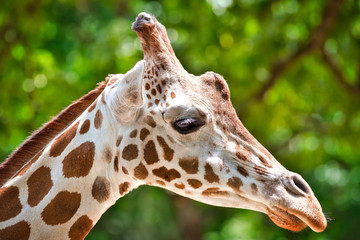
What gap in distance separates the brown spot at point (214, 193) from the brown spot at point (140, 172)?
1.31 feet

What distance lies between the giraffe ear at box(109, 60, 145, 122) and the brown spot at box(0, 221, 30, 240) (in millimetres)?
941

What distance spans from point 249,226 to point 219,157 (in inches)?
776

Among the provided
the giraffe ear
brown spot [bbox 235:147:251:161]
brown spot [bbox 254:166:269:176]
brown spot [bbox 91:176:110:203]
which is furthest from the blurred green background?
brown spot [bbox 254:166:269:176]

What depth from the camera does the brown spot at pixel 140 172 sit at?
397cm

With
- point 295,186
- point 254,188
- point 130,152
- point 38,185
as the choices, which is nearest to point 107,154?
point 130,152

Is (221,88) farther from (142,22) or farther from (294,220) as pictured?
(294,220)

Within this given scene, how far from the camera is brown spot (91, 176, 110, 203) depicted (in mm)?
4000

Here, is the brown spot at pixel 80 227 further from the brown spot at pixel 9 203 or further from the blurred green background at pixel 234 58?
the blurred green background at pixel 234 58

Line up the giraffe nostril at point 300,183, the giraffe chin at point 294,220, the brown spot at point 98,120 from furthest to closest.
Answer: the brown spot at point 98,120, the giraffe nostril at point 300,183, the giraffe chin at point 294,220

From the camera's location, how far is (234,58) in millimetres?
13773

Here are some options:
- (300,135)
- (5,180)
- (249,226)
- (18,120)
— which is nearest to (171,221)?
(249,226)

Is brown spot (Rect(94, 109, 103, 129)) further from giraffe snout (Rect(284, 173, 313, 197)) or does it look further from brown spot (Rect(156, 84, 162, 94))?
giraffe snout (Rect(284, 173, 313, 197))

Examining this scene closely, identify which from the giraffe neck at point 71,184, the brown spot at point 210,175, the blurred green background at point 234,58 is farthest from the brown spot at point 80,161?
the blurred green background at point 234,58

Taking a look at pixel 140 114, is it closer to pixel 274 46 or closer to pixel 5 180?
pixel 5 180
